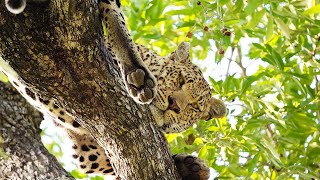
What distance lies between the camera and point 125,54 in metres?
3.12

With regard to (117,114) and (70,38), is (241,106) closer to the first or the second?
(117,114)

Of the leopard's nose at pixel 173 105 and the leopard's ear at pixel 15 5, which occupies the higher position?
the leopard's nose at pixel 173 105

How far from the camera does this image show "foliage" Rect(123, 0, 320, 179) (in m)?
4.45

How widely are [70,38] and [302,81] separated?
2.63 m

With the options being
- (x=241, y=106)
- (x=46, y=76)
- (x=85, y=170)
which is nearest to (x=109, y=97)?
(x=46, y=76)

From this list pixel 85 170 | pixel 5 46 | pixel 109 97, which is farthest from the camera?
pixel 85 170

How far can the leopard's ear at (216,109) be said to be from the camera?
4.43 m

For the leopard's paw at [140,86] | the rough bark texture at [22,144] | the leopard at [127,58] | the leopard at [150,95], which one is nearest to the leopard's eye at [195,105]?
the leopard at [150,95]

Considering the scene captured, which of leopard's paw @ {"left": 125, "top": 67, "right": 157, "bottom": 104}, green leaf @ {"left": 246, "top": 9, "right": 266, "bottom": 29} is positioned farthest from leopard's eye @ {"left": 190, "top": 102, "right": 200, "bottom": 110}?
leopard's paw @ {"left": 125, "top": 67, "right": 157, "bottom": 104}

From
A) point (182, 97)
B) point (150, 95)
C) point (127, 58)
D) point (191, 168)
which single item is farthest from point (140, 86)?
point (182, 97)

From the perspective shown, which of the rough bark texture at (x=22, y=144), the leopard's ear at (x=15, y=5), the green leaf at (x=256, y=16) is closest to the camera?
the leopard's ear at (x=15, y=5)

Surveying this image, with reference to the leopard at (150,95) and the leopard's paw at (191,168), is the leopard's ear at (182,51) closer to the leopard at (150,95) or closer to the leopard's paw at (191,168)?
the leopard at (150,95)

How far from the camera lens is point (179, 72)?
13.9 feet

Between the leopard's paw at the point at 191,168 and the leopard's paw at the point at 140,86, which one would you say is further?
the leopard's paw at the point at 191,168
